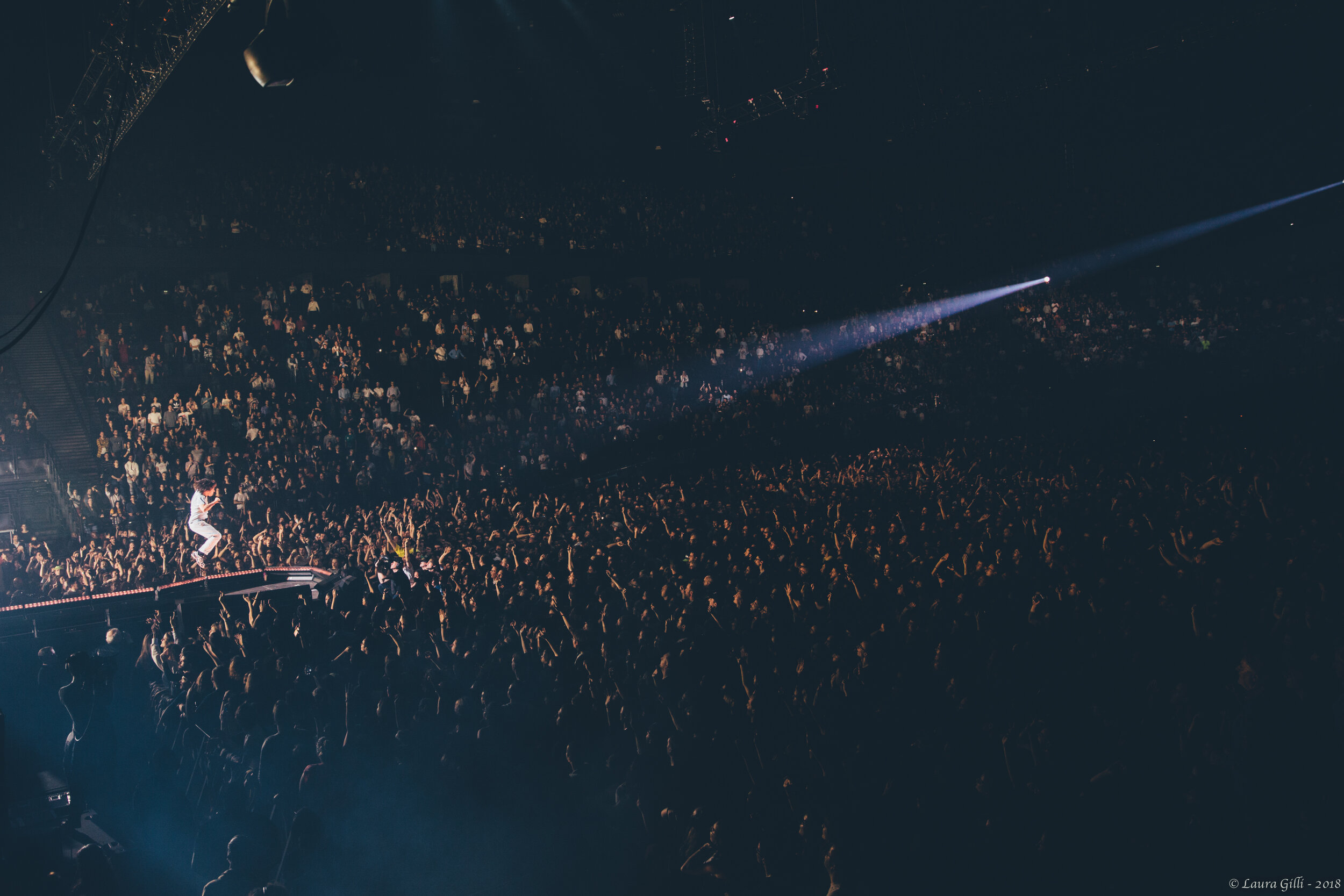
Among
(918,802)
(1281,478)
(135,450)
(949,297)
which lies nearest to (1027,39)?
(949,297)

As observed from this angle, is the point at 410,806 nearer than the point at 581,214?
Yes

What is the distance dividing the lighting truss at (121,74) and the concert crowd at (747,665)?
4.61 meters

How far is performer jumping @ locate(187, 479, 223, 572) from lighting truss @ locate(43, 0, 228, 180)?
147 inches

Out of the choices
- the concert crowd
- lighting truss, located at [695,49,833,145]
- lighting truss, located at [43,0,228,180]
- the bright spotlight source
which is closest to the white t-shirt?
the concert crowd

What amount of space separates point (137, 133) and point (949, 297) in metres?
19.9

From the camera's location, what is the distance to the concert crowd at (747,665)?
377 centimetres

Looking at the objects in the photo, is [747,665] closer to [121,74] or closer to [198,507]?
[198,507]

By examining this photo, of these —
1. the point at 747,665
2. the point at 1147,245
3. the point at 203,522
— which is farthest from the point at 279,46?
the point at 1147,245

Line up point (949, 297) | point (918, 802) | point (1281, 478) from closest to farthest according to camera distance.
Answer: point (918, 802), point (1281, 478), point (949, 297)

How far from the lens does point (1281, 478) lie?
26.7ft

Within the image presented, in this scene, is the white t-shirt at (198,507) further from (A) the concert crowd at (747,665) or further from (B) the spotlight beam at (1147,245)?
(B) the spotlight beam at (1147,245)

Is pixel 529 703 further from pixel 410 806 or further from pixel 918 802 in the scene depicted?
pixel 918 802

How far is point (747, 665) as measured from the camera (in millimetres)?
4879

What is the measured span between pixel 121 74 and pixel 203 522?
20.6 ft
